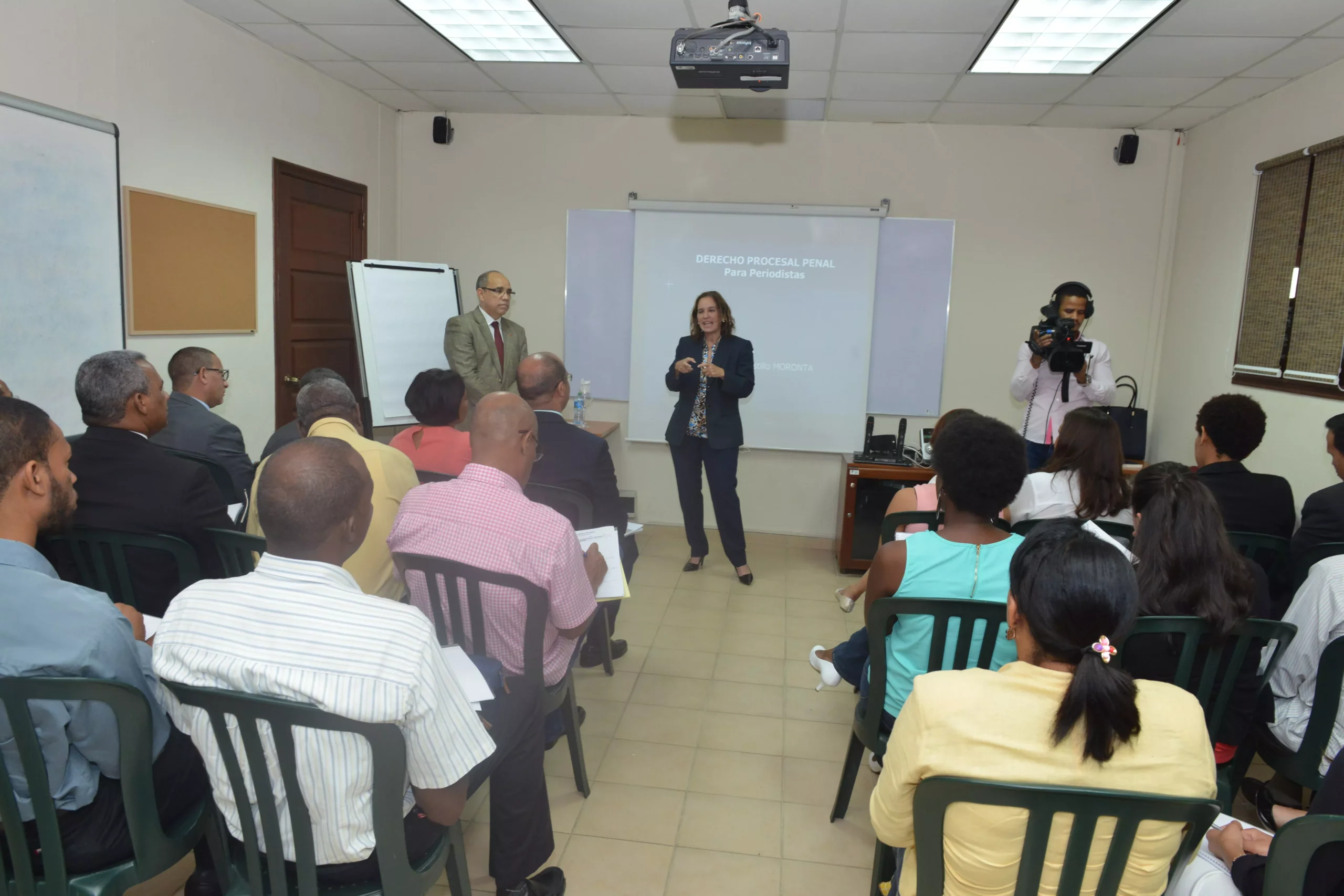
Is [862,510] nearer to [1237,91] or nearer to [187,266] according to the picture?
[1237,91]

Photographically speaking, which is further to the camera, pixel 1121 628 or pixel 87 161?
pixel 87 161

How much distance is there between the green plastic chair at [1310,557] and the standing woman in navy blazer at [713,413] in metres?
2.55

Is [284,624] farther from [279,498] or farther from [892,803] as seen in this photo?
[892,803]

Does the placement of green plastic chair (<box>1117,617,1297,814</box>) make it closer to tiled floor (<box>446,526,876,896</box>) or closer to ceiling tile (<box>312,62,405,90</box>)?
tiled floor (<box>446,526,876,896</box>)

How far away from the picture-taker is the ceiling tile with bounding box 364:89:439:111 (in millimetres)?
4945

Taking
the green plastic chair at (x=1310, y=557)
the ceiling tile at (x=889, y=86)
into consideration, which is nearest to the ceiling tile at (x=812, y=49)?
the ceiling tile at (x=889, y=86)

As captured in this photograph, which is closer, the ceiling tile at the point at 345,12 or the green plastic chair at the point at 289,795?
the green plastic chair at the point at 289,795

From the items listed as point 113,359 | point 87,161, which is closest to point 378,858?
point 113,359

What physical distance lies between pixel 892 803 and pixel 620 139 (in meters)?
4.86

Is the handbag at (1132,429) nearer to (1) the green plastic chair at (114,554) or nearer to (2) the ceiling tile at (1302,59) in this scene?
(2) the ceiling tile at (1302,59)

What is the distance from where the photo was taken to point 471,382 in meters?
4.87

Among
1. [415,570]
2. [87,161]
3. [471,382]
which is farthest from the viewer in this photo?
[471,382]

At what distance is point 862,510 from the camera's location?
4773 millimetres

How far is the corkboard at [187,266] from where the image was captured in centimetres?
339
